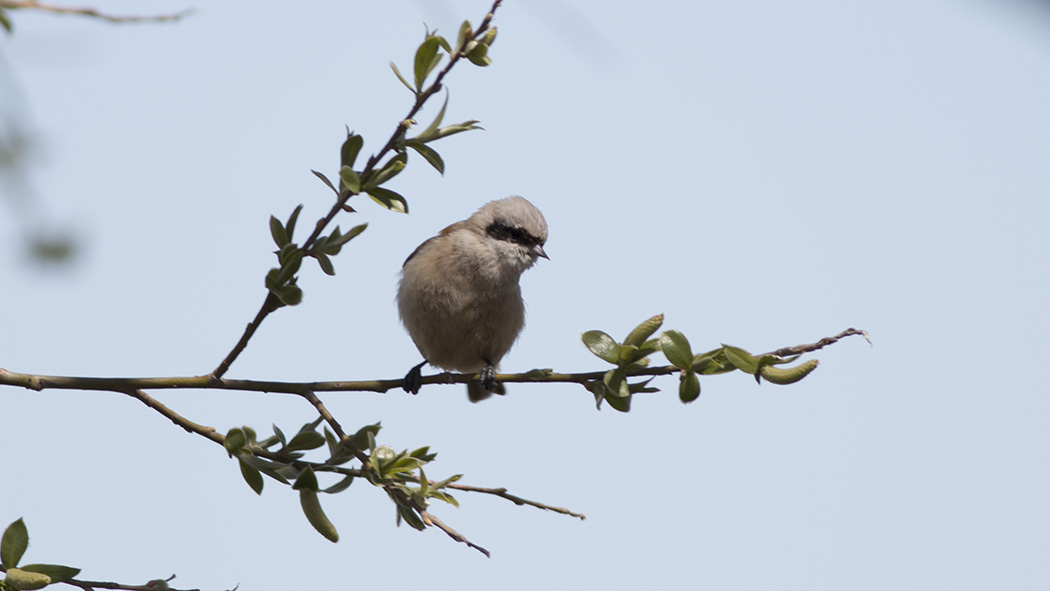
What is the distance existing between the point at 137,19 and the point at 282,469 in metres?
1.28

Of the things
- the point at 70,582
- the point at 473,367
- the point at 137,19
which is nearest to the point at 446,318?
the point at 473,367

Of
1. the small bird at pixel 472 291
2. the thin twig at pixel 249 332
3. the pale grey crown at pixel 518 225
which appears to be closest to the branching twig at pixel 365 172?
the thin twig at pixel 249 332

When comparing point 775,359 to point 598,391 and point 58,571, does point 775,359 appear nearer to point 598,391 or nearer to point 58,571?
point 598,391

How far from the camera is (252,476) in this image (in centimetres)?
255

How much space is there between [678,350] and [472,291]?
10.1 feet

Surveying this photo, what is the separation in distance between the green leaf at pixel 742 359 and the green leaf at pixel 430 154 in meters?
0.86

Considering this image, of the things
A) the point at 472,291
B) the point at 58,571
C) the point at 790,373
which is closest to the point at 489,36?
the point at 790,373

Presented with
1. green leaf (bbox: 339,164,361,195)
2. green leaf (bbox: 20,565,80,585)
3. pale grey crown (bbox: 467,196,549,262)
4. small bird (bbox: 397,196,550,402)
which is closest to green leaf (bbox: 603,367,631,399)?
green leaf (bbox: 339,164,361,195)

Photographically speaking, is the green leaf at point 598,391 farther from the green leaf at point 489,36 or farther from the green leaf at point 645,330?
the green leaf at point 489,36

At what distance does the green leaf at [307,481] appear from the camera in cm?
247

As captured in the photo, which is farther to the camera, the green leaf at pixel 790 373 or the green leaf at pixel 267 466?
the green leaf at pixel 267 466

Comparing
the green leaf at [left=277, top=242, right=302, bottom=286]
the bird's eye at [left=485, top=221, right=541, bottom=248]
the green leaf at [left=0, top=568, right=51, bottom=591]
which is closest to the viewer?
the green leaf at [left=0, top=568, right=51, bottom=591]

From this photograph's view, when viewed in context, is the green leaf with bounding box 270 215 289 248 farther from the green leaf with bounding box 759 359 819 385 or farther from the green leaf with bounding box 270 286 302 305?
the green leaf with bounding box 759 359 819 385

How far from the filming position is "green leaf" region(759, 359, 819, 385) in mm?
2371
